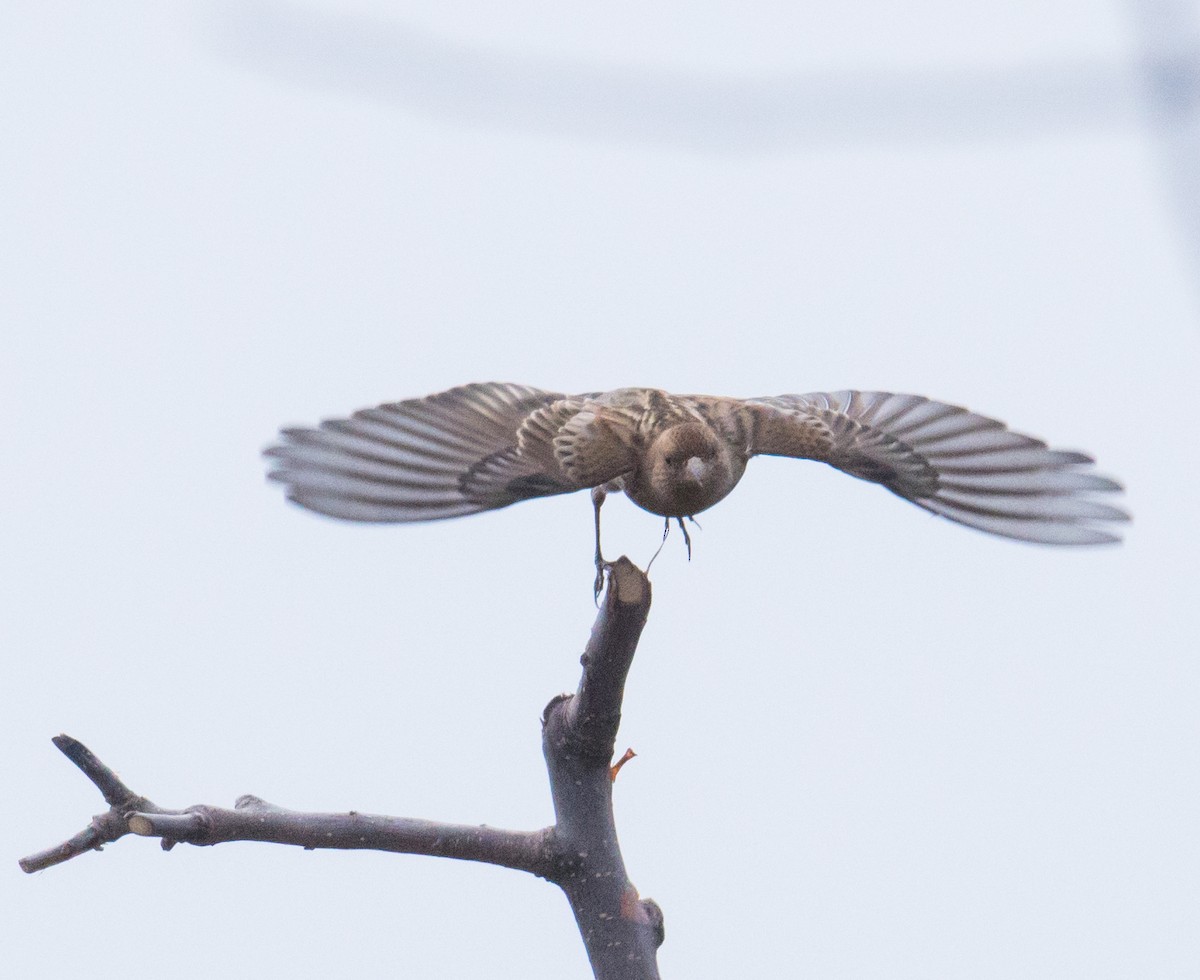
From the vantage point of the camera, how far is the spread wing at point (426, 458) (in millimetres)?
5902

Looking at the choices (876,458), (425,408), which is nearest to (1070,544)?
(876,458)

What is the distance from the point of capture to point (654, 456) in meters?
5.79

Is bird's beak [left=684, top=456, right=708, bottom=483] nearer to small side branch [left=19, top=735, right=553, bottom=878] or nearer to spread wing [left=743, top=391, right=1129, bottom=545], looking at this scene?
spread wing [left=743, top=391, right=1129, bottom=545]

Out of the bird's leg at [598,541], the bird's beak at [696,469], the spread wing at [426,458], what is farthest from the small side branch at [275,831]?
the spread wing at [426,458]

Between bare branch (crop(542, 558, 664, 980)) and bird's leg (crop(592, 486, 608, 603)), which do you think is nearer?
bare branch (crop(542, 558, 664, 980))

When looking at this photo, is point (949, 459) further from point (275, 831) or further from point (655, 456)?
point (275, 831)

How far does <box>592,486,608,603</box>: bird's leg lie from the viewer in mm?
5164

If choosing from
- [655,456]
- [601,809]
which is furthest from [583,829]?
[655,456]

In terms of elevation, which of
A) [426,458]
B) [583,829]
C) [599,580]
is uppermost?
[426,458]

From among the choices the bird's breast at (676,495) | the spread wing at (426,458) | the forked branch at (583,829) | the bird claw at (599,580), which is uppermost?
the spread wing at (426,458)

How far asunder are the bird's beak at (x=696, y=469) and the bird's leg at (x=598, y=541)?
38cm

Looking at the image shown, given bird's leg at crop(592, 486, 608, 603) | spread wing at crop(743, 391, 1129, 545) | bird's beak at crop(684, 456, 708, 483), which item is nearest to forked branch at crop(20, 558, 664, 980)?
bird's leg at crop(592, 486, 608, 603)

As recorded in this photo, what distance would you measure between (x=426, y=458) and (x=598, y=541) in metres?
0.86

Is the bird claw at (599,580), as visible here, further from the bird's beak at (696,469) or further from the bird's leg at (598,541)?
the bird's beak at (696,469)
